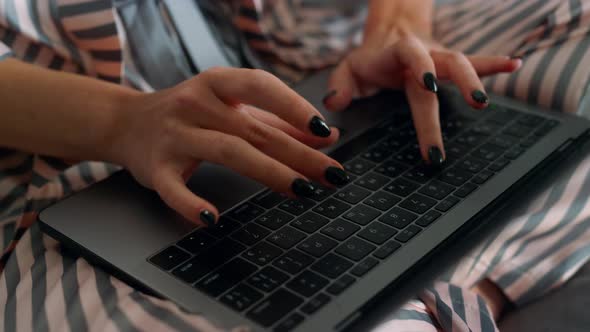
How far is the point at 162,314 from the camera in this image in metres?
0.43

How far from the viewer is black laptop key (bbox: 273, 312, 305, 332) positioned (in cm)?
38

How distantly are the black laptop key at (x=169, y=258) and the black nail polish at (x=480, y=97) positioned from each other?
32 cm

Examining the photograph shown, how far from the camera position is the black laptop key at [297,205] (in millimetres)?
506

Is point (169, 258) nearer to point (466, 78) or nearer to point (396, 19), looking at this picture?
point (466, 78)

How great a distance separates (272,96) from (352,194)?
111 millimetres

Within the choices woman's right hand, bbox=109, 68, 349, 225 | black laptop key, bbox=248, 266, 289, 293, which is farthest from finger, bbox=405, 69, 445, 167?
black laptop key, bbox=248, 266, 289, 293

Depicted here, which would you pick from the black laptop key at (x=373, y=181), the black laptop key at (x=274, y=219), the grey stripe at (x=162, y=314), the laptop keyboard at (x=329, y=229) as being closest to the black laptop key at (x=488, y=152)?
the laptop keyboard at (x=329, y=229)

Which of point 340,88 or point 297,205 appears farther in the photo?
point 340,88

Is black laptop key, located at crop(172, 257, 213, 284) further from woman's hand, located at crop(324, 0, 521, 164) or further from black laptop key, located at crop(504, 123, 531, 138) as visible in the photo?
black laptop key, located at crop(504, 123, 531, 138)

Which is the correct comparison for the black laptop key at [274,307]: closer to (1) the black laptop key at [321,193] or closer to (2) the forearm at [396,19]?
(1) the black laptop key at [321,193]

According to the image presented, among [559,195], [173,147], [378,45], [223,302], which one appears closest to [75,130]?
[173,147]

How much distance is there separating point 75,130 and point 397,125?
33cm

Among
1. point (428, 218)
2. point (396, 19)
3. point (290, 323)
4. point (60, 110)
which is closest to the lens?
point (290, 323)

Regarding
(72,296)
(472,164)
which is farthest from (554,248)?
(72,296)
